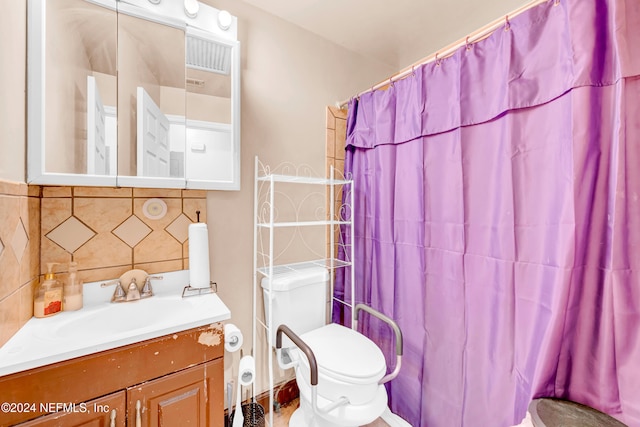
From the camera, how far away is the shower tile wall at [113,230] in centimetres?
107

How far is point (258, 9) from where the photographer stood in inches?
59.9

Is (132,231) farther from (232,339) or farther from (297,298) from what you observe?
(297,298)

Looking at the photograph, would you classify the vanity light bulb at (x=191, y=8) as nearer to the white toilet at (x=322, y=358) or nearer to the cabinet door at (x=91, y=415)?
the white toilet at (x=322, y=358)

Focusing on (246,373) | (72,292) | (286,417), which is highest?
(72,292)

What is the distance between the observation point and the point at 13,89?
863 mm

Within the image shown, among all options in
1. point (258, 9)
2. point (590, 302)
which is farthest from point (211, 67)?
point (590, 302)

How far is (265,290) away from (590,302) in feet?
4.48

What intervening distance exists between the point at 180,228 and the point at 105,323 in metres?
0.48

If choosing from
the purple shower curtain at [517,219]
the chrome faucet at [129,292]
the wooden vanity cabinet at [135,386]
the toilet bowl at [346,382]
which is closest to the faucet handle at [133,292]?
the chrome faucet at [129,292]

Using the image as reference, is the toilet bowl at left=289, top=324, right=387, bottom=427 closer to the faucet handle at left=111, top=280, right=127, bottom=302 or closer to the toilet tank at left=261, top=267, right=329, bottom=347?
the toilet tank at left=261, top=267, right=329, bottom=347

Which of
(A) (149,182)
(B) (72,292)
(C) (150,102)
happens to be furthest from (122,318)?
(C) (150,102)

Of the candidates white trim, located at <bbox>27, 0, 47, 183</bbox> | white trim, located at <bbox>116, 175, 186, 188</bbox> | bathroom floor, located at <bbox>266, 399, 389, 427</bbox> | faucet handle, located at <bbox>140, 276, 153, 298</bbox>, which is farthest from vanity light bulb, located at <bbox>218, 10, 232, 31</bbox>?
bathroom floor, located at <bbox>266, 399, 389, 427</bbox>

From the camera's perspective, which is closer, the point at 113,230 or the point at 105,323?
the point at 105,323

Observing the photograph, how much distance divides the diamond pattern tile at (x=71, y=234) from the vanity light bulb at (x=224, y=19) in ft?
3.72
